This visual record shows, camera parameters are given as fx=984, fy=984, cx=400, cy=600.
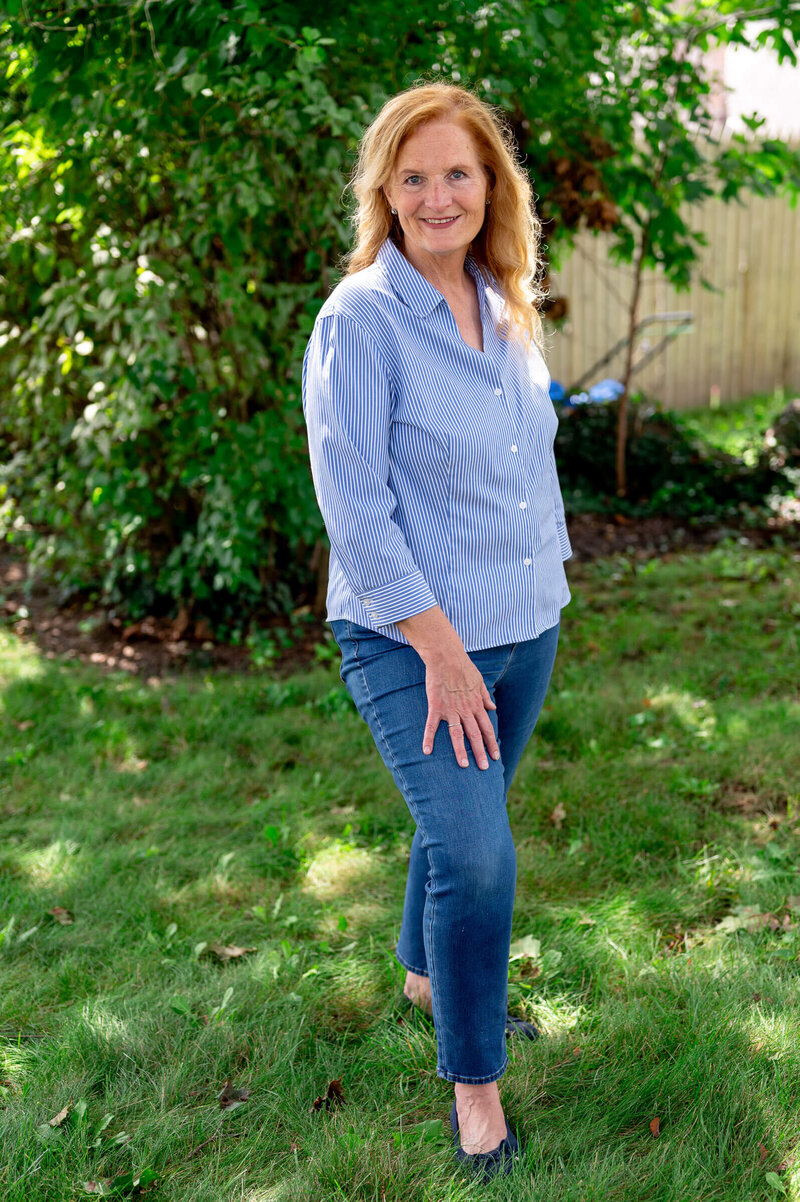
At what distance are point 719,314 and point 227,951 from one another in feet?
31.9

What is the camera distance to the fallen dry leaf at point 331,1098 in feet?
6.75

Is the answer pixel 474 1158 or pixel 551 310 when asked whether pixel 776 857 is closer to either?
pixel 474 1158

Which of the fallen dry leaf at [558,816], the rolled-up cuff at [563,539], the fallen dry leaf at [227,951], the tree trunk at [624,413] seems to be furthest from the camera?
the tree trunk at [624,413]

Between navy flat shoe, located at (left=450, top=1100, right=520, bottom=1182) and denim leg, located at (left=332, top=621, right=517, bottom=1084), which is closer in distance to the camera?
denim leg, located at (left=332, top=621, right=517, bottom=1084)

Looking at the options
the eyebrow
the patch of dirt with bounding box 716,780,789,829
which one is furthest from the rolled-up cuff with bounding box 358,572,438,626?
the patch of dirt with bounding box 716,780,789,829

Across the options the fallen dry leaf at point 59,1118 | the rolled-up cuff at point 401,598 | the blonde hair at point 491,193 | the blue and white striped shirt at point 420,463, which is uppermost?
the blonde hair at point 491,193

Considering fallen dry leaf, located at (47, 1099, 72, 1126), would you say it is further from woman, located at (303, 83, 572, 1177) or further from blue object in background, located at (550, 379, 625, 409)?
blue object in background, located at (550, 379, 625, 409)

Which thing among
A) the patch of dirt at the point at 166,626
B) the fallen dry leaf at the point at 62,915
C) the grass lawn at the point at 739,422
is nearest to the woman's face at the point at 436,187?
the fallen dry leaf at the point at 62,915

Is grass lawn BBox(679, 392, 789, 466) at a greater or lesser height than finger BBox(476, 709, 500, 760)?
lesser

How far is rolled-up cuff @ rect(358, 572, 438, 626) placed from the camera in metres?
1.70

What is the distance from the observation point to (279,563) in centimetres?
541

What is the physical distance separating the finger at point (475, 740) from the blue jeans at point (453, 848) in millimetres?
13

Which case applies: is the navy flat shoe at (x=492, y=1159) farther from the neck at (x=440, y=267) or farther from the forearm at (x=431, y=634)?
the neck at (x=440, y=267)

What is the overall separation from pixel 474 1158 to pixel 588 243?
30.7ft
